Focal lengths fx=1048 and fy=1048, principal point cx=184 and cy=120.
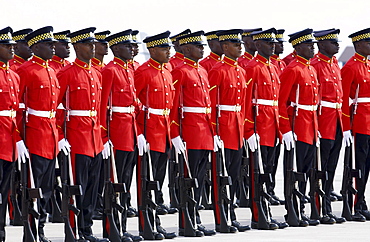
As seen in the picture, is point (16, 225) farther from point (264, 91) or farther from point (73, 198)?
point (264, 91)

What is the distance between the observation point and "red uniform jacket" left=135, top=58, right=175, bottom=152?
10.4 meters

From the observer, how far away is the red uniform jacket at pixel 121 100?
1027 cm

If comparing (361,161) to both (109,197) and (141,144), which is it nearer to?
(141,144)

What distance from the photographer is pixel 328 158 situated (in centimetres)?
1180

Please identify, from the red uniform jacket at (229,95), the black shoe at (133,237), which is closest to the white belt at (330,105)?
the red uniform jacket at (229,95)

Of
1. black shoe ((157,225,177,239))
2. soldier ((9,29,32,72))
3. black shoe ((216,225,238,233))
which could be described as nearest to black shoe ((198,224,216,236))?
black shoe ((216,225,238,233))

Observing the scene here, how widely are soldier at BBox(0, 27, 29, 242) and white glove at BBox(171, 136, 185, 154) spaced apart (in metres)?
1.78

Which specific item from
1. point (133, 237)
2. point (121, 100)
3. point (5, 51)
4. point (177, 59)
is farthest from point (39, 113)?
point (177, 59)

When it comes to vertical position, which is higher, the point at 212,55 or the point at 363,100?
the point at 212,55

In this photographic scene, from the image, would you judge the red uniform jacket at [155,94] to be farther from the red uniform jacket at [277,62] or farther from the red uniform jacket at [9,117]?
the red uniform jacket at [277,62]

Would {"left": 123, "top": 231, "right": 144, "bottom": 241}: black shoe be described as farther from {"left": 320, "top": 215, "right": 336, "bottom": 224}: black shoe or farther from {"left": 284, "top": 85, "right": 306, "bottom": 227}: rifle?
{"left": 320, "top": 215, "right": 336, "bottom": 224}: black shoe

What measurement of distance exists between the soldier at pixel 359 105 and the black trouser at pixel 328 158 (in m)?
0.14

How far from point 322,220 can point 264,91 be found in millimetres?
1553

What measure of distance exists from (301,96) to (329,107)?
491mm
